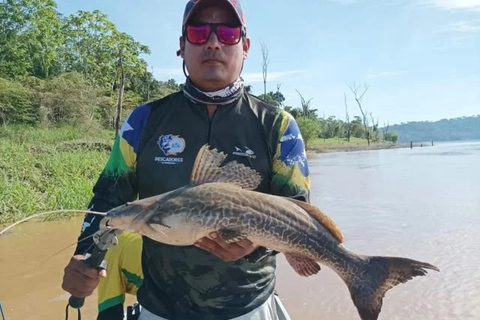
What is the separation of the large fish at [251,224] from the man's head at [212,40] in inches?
20.6

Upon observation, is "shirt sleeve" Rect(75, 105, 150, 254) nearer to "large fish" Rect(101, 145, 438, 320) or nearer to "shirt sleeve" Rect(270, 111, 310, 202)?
"large fish" Rect(101, 145, 438, 320)

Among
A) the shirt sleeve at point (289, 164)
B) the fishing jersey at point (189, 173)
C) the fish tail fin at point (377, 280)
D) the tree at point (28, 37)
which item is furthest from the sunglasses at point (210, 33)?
the tree at point (28, 37)

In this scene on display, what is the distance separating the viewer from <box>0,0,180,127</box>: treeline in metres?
26.0

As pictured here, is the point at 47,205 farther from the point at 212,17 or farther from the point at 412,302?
the point at 212,17

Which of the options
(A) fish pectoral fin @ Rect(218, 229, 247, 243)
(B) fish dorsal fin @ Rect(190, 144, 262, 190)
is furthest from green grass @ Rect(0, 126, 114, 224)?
(A) fish pectoral fin @ Rect(218, 229, 247, 243)

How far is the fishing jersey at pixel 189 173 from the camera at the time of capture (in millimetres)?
2016

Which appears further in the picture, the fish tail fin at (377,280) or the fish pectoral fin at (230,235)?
the fish tail fin at (377,280)

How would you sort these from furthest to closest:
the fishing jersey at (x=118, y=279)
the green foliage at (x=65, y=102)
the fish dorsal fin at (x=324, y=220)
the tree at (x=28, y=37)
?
the tree at (x=28, y=37) → the green foliage at (x=65, y=102) → the fishing jersey at (x=118, y=279) → the fish dorsal fin at (x=324, y=220)

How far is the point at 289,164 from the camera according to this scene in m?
2.11

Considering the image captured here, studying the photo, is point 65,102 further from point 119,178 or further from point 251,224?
point 251,224

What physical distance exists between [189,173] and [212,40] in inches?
24.9

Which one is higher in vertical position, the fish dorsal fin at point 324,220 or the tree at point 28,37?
the tree at point 28,37

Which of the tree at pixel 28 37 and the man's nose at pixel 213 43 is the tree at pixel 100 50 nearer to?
the tree at pixel 28 37

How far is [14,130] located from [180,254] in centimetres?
2130
